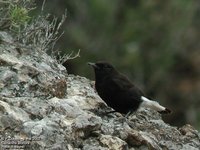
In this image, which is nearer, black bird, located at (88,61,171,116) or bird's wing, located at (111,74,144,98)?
black bird, located at (88,61,171,116)

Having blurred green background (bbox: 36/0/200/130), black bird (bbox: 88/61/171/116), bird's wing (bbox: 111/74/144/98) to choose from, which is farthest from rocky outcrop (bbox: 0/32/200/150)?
blurred green background (bbox: 36/0/200/130)

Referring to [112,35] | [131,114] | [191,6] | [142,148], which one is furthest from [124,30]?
[142,148]

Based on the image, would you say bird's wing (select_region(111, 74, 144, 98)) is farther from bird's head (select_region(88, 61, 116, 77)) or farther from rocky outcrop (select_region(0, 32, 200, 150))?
rocky outcrop (select_region(0, 32, 200, 150))

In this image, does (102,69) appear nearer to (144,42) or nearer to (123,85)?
(123,85)

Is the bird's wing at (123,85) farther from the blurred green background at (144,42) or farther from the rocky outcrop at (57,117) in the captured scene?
the blurred green background at (144,42)

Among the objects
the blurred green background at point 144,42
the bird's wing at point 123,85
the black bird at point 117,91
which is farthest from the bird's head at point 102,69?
the blurred green background at point 144,42

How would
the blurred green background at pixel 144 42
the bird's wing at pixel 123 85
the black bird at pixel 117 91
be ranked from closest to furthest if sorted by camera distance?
the black bird at pixel 117 91 → the bird's wing at pixel 123 85 → the blurred green background at pixel 144 42

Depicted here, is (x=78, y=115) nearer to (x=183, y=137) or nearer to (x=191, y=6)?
(x=183, y=137)
